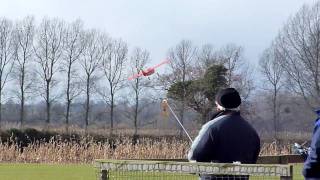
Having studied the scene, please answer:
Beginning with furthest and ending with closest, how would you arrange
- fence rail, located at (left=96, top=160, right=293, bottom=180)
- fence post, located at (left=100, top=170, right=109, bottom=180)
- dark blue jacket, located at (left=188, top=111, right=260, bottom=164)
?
fence post, located at (left=100, top=170, right=109, bottom=180), dark blue jacket, located at (left=188, top=111, right=260, bottom=164), fence rail, located at (left=96, top=160, right=293, bottom=180)

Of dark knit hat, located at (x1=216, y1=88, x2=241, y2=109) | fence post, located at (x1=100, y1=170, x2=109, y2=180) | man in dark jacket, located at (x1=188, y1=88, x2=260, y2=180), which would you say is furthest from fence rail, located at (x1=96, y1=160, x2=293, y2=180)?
dark knit hat, located at (x1=216, y1=88, x2=241, y2=109)

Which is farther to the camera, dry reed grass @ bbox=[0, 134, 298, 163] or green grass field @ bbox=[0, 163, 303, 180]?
dry reed grass @ bbox=[0, 134, 298, 163]

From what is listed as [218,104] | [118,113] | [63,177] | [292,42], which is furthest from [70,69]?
[218,104]

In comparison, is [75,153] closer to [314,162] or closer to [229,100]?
[229,100]

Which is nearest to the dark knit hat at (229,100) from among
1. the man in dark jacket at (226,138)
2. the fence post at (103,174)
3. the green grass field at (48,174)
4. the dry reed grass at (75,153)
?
the man in dark jacket at (226,138)

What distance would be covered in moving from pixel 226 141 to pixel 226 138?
24 millimetres

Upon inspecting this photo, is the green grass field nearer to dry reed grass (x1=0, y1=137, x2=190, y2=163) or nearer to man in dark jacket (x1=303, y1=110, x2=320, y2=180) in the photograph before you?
dry reed grass (x1=0, y1=137, x2=190, y2=163)

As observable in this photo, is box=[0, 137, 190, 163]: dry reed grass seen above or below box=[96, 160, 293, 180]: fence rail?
above

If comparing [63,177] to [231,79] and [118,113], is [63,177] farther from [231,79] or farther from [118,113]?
[118,113]

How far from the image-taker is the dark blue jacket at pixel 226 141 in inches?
203

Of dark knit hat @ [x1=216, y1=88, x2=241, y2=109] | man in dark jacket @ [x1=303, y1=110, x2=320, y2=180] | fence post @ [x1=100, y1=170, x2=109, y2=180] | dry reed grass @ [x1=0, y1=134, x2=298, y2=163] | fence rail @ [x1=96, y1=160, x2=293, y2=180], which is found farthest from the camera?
dry reed grass @ [x1=0, y1=134, x2=298, y2=163]

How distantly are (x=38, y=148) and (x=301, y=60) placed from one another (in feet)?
98.0

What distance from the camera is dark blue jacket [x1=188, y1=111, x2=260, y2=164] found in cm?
516

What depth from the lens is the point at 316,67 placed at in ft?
161
